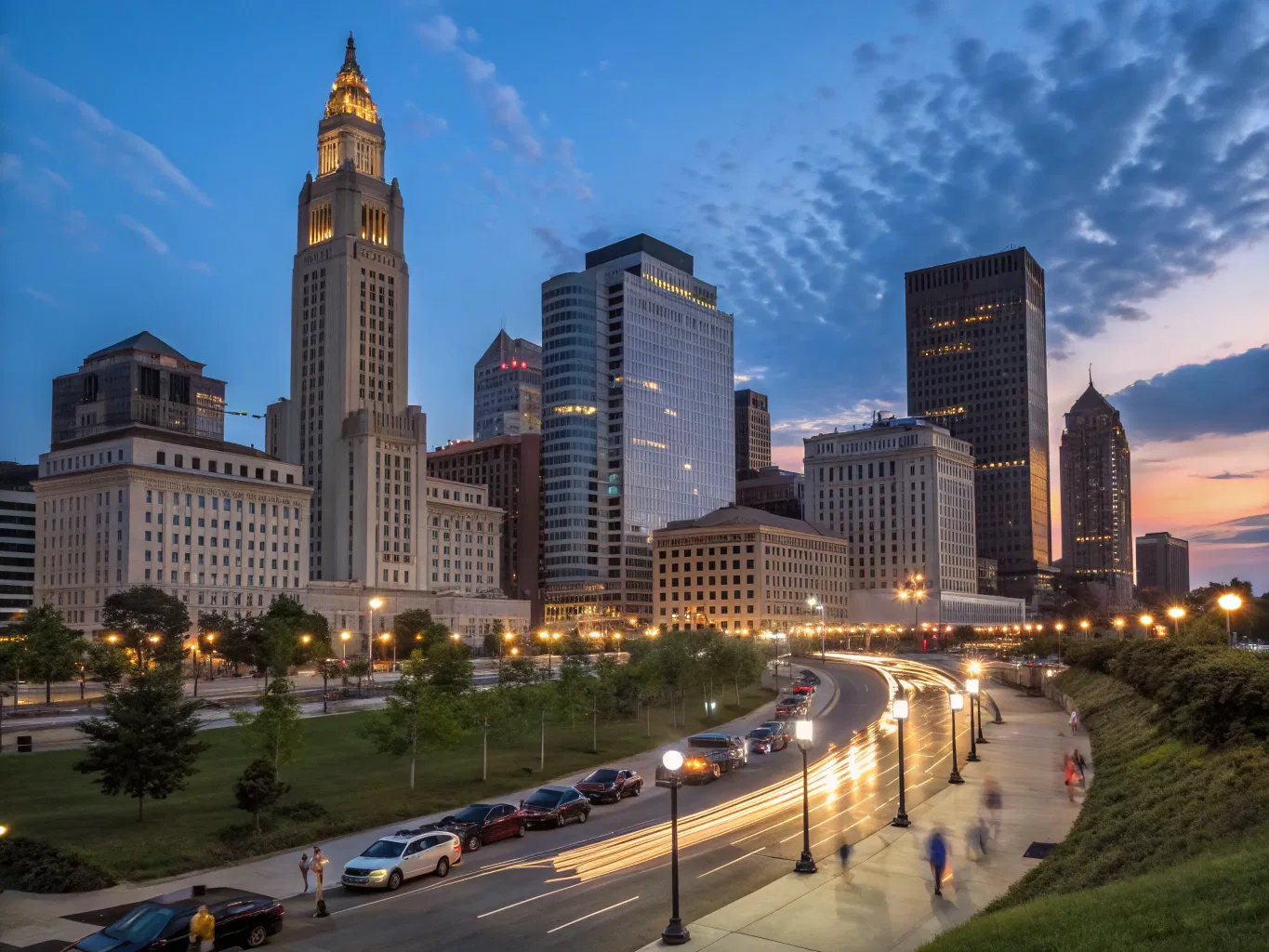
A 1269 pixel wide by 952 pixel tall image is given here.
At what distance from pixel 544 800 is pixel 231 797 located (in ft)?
43.3

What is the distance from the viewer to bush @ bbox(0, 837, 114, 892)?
29969 mm

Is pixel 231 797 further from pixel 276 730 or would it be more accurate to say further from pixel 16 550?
pixel 16 550

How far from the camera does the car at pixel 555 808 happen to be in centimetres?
3922

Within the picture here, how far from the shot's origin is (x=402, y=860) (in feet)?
101

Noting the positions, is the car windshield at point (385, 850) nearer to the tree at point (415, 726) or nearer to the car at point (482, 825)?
the car at point (482, 825)

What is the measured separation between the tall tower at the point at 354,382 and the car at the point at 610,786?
126248mm

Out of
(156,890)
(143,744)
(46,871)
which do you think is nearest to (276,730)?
(143,744)

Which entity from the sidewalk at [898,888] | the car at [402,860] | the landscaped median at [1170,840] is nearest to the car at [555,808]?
the car at [402,860]

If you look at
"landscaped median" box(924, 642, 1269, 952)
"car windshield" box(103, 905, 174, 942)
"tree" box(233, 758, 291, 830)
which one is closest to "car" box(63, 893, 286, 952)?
"car windshield" box(103, 905, 174, 942)

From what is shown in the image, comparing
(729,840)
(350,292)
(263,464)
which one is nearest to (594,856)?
(729,840)

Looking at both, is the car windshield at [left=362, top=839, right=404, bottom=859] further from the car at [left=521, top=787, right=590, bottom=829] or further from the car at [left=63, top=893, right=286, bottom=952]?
the car at [left=521, top=787, right=590, bottom=829]

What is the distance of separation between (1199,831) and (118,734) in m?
34.5

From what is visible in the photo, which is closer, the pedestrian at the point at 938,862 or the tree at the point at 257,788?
the pedestrian at the point at 938,862

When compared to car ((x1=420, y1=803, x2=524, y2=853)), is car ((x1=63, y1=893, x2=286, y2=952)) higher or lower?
higher
